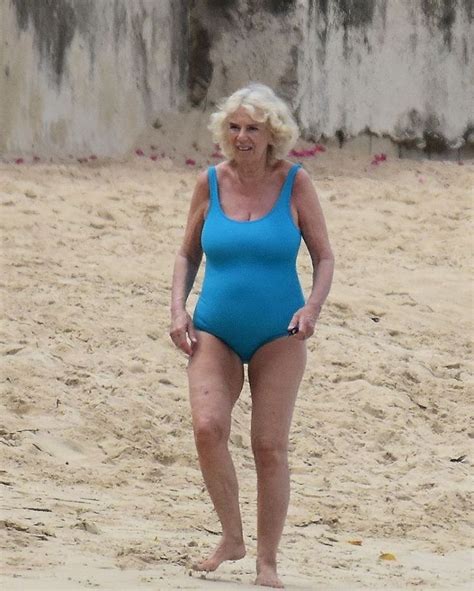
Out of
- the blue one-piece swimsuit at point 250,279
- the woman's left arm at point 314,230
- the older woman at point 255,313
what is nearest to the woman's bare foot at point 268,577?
the older woman at point 255,313

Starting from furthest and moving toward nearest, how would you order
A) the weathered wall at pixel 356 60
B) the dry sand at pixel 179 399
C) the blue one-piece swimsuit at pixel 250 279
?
1. the weathered wall at pixel 356 60
2. the dry sand at pixel 179 399
3. the blue one-piece swimsuit at pixel 250 279

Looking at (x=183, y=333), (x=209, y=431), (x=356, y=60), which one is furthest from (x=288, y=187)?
(x=356, y=60)

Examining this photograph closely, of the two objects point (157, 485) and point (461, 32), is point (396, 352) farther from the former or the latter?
point (461, 32)

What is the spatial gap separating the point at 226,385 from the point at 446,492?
8.53 feet

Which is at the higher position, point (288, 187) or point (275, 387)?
point (288, 187)

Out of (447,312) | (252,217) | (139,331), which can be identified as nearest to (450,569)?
(252,217)

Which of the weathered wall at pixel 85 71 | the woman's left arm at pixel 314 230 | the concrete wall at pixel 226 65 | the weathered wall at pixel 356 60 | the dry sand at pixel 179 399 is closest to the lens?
the woman's left arm at pixel 314 230

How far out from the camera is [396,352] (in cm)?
943

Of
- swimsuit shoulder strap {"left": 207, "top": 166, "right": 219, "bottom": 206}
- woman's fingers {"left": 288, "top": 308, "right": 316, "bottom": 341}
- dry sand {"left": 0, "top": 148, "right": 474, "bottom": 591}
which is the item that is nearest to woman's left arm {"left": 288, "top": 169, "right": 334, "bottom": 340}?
woman's fingers {"left": 288, "top": 308, "right": 316, "bottom": 341}

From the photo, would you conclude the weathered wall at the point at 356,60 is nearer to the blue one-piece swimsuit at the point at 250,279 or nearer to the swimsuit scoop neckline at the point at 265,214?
the swimsuit scoop neckline at the point at 265,214

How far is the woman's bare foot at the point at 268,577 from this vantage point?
A: 518cm

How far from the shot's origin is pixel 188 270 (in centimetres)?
553

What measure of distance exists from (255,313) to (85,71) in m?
6.55

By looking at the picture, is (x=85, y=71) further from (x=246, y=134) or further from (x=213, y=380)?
(x=213, y=380)
